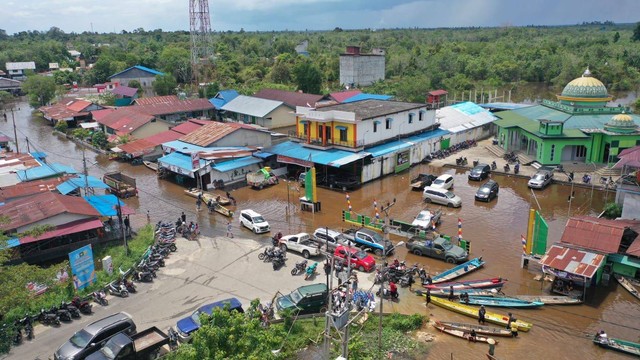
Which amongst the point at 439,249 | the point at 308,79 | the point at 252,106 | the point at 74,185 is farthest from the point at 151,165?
the point at 308,79

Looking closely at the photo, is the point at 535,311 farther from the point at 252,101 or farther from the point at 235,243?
the point at 252,101

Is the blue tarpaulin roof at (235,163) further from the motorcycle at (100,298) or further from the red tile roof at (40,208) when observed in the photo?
the motorcycle at (100,298)

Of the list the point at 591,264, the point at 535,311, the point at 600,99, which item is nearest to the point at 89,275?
the point at 535,311

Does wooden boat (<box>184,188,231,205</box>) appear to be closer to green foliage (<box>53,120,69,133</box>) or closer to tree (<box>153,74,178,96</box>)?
green foliage (<box>53,120,69,133</box>)

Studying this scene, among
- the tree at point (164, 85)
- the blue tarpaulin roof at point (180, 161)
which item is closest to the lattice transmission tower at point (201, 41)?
the tree at point (164, 85)

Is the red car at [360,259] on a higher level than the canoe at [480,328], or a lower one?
higher

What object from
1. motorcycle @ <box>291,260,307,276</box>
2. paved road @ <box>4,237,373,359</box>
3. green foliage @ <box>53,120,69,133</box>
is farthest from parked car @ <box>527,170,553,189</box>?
green foliage @ <box>53,120,69,133</box>
